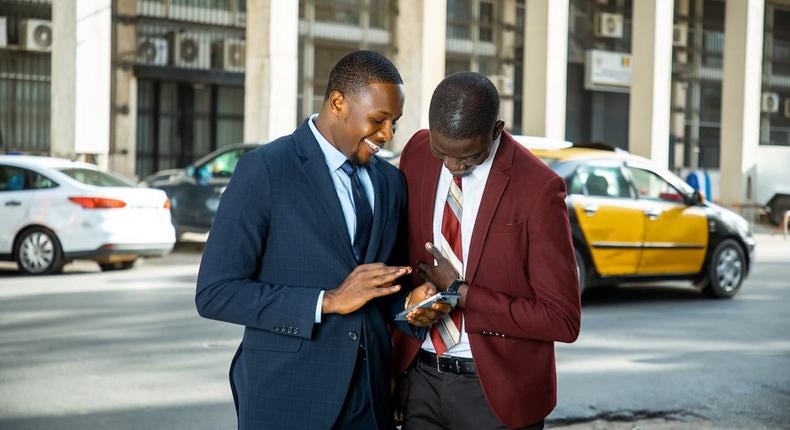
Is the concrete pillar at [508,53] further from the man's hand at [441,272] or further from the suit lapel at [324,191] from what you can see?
the suit lapel at [324,191]

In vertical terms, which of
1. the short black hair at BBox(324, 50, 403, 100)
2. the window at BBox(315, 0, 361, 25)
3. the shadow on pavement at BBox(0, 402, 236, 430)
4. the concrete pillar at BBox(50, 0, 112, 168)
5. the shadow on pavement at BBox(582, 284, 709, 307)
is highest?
the window at BBox(315, 0, 361, 25)

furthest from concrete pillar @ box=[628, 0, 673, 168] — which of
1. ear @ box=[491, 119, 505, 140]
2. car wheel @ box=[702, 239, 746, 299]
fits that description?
ear @ box=[491, 119, 505, 140]

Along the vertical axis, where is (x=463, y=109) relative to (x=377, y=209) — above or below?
above

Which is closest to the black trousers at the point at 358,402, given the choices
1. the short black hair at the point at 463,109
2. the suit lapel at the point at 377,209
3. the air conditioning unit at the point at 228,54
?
the suit lapel at the point at 377,209

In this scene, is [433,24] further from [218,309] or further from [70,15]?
[218,309]

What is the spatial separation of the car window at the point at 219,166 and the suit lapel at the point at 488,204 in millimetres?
14149

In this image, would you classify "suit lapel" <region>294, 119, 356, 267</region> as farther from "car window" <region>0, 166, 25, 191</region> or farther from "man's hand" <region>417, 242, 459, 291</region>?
"car window" <region>0, 166, 25, 191</region>

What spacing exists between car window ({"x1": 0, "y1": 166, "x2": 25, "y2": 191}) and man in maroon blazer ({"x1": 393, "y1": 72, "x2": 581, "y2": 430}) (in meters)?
12.1

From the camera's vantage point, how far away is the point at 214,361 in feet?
27.8

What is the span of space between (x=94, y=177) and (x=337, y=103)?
12.3m

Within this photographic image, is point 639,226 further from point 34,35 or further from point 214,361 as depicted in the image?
point 34,35

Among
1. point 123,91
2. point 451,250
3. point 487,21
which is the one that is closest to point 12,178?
point 123,91

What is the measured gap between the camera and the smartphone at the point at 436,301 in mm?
3060

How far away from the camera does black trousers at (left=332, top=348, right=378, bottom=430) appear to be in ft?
10.1
